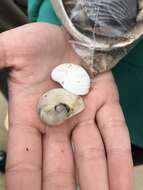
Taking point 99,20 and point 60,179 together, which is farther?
point 99,20

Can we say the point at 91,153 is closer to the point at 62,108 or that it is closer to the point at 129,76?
the point at 62,108

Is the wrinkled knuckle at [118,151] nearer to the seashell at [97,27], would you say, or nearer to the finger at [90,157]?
the finger at [90,157]

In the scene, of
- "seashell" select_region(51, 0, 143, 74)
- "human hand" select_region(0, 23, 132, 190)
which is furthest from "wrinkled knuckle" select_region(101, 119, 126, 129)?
"seashell" select_region(51, 0, 143, 74)

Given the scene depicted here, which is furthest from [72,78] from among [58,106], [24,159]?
[24,159]

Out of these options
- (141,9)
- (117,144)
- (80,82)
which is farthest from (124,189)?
(141,9)

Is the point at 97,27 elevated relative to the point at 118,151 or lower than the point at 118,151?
elevated

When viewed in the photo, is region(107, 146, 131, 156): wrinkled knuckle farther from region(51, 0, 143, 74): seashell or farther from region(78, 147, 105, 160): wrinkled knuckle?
region(51, 0, 143, 74): seashell
